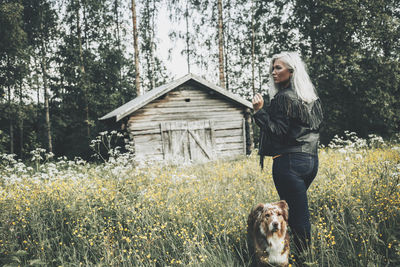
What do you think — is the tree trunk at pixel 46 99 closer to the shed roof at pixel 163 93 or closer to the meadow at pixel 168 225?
the shed roof at pixel 163 93

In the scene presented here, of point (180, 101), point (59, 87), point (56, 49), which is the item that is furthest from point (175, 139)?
point (56, 49)

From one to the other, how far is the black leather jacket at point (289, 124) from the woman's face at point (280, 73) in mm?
135

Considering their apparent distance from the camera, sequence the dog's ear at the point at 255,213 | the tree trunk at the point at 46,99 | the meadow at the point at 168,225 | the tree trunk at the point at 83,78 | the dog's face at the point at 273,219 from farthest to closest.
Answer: the tree trunk at the point at 83,78 → the tree trunk at the point at 46,99 → the meadow at the point at 168,225 → the dog's ear at the point at 255,213 → the dog's face at the point at 273,219

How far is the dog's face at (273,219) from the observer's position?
2127mm

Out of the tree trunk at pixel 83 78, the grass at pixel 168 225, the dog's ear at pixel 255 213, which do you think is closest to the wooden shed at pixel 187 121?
the grass at pixel 168 225

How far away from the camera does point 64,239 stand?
339cm

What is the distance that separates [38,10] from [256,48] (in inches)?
680

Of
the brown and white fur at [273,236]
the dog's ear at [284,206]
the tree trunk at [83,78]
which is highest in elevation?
the tree trunk at [83,78]

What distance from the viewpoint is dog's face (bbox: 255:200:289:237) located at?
6.98 ft

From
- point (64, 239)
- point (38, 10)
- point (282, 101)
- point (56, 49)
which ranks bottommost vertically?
point (64, 239)

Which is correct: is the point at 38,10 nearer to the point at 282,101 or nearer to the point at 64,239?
the point at 64,239

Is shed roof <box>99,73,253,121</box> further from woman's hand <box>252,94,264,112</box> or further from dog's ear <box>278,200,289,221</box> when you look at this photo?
dog's ear <box>278,200,289,221</box>

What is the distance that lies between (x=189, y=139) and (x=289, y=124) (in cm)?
990

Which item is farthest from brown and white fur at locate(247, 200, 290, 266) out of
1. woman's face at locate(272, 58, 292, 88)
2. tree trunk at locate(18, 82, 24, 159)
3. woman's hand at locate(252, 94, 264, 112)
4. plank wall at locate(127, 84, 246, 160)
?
tree trunk at locate(18, 82, 24, 159)
